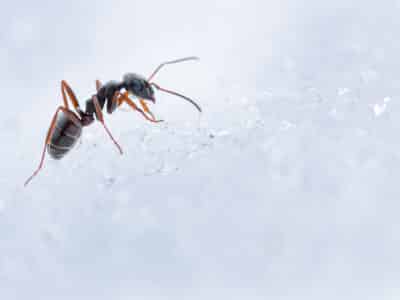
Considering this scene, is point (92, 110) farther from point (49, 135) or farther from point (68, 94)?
point (49, 135)

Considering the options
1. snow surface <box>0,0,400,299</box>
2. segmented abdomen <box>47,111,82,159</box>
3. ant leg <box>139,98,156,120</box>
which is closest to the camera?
snow surface <box>0,0,400,299</box>

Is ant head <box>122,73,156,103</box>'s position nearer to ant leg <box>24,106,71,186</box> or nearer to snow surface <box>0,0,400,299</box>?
snow surface <box>0,0,400,299</box>

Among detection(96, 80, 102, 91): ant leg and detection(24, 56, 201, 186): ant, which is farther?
detection(96, 80, 102, 91): ant leg

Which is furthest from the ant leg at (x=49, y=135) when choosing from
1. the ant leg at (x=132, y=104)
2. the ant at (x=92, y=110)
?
the ant leg at (x=132, y=104)

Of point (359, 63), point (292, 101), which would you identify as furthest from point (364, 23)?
point (292, 101)

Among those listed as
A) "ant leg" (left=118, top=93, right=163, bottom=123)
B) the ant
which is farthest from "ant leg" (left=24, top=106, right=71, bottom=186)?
"ant leg" (left=118, top=93, right=163, bottom=123)

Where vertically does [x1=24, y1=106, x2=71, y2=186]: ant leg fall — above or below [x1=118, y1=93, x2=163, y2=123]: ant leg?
below

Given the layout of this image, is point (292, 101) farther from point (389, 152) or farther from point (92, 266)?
point (92, 266)
